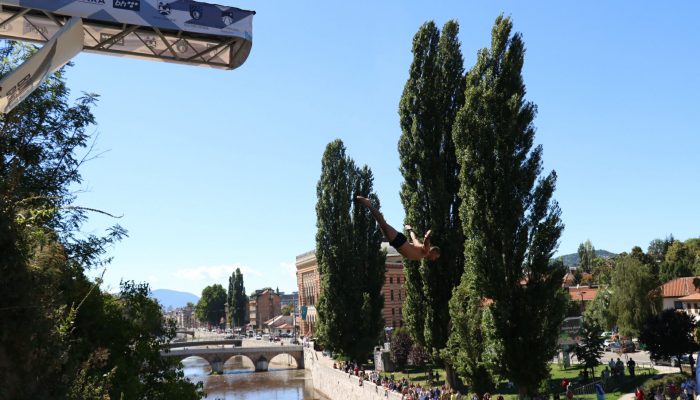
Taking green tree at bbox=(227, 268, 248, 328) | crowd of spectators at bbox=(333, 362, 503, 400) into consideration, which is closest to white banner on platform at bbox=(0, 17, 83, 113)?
crowd of spectators at bbox=(333, 362, 503, 400)

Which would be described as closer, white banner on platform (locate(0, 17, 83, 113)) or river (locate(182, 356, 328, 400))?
white banner on platform (locate(0, 17, 83, 113))

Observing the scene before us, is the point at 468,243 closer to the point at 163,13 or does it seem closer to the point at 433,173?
the point at 433,173

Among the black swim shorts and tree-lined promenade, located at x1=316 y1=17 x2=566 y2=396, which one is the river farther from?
the black swim shorts

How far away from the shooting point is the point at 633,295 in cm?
4866

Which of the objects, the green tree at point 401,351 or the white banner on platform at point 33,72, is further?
the green tree at point 401,351

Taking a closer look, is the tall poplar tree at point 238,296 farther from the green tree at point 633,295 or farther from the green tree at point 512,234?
the green tree at point 512,234

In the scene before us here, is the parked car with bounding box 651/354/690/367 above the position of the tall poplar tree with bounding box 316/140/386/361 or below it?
below

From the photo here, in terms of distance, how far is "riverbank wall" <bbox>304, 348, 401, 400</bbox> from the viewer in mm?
33803

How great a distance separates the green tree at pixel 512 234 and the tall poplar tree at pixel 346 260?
22.4 m

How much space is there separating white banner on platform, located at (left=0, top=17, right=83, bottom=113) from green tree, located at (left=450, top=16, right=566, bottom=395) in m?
18.7

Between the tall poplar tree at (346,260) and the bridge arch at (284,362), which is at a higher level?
the tall poplar tree at (346,260)

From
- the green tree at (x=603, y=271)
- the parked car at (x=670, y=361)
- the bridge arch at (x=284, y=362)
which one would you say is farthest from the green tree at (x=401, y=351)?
the green tree at (x=603, y=271)

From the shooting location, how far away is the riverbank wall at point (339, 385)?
33803 mm

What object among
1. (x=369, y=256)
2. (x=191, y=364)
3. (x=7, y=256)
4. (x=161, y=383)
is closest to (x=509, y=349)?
(x=161, y=383)
